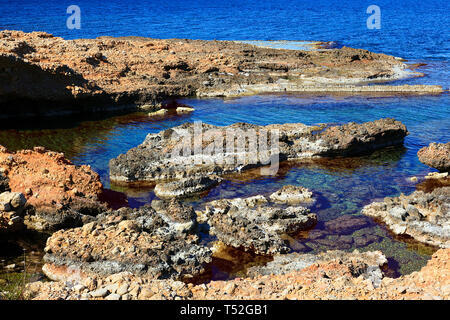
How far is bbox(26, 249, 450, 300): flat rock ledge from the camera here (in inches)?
365

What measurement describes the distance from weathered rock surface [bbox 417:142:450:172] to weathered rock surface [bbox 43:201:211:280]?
11044mm

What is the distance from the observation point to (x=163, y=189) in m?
17.9

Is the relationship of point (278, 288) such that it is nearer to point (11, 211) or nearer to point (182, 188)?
point (11, 211)

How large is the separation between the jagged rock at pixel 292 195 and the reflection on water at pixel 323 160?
575 mm

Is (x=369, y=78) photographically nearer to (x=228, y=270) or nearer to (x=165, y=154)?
(x=165, y=154)

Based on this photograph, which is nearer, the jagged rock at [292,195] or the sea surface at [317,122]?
the sea surface at [317,122]

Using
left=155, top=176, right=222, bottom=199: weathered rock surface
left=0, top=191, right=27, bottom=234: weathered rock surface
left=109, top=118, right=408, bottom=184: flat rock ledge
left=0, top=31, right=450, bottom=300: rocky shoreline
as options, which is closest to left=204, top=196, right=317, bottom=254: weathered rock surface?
left=0, top=31, right=450, bottom=300: rocky shoreline

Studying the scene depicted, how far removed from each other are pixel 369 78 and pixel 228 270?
30.0m

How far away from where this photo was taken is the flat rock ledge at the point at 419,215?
1469cm

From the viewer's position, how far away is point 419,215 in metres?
15.5

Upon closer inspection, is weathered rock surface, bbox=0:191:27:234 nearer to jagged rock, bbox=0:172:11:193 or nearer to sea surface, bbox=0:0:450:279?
sea surface, bbox=0:0:450:279

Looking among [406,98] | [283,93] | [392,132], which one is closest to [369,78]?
[406,98]

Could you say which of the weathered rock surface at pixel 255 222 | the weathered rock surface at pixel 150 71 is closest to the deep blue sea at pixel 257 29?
the weathered rock surface at pixel 150 71

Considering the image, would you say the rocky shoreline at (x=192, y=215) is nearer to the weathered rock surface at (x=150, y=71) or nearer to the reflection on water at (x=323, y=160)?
the weathered rock surface at (x=150, y=71)
